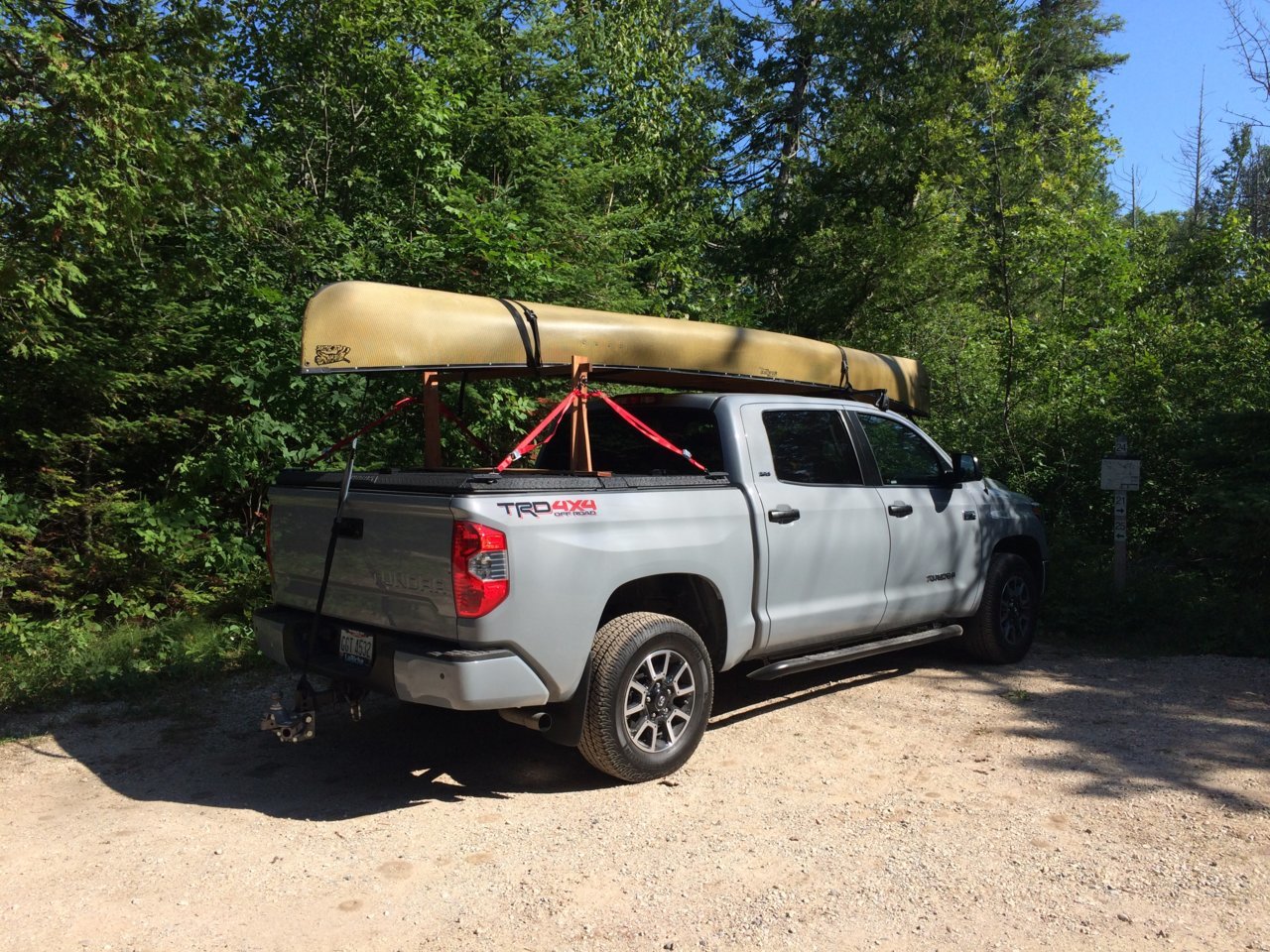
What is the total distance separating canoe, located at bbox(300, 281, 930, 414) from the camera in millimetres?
4836

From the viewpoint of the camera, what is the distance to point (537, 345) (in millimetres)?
5332

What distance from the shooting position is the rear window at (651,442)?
564 cm

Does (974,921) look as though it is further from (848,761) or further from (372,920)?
(372,920)

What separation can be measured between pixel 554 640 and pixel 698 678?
38.0 inches

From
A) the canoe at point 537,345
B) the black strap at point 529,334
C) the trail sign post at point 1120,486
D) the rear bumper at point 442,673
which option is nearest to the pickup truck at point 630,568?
the rear bumper at point 442,673

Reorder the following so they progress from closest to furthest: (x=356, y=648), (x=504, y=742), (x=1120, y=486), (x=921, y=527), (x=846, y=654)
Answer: (x=356, y=648) → (x=504, y=742) → (x=846, y=654) → (x=921, y=527) → (x=1120, y=486)

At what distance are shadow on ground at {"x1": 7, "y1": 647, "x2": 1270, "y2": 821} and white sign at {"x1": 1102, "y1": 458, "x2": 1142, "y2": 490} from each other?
2178 mm

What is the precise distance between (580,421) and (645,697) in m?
1.64

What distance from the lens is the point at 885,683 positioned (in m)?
6.66

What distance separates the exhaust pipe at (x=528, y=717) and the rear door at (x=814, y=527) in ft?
4.63

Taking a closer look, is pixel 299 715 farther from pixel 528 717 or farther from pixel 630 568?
pixel 630 568

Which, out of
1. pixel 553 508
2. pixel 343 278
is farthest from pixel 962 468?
pixel 343 278

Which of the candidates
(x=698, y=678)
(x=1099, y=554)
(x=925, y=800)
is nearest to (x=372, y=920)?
(x=698, y=678)

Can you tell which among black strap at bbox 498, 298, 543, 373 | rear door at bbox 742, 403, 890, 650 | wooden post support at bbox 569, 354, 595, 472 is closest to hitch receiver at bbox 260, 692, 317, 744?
wooden post support at bbox 569, 354, 595, 472
